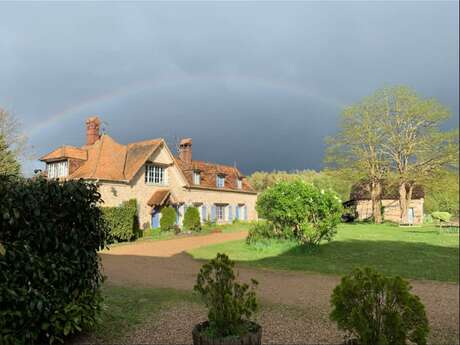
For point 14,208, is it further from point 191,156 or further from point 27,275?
point 191,156

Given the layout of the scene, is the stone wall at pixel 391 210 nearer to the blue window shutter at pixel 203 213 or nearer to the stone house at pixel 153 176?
the stone house at pixel 153 176

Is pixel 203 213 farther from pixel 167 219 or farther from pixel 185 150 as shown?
pixel 167 219

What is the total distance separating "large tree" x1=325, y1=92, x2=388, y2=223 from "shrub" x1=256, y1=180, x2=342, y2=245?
930 inches

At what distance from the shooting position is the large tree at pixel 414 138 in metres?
34.5

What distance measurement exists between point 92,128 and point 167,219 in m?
11.8

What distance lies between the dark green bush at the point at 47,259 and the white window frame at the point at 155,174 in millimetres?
21607

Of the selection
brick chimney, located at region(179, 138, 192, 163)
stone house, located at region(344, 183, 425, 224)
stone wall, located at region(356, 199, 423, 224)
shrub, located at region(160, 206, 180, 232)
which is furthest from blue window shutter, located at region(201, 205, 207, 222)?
stone wall, located at region(356, 199, 423, 224)

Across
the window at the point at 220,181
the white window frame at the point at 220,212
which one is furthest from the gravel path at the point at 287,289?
the window at the point at 220,181

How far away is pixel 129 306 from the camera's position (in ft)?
23.1

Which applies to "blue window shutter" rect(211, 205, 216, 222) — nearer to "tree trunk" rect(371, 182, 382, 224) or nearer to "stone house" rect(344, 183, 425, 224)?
"tree trunk" rect(371, 182, 382, 224)

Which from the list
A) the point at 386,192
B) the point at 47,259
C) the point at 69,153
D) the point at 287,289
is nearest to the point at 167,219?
the point at 69,153

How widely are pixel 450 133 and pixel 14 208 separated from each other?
3916cm

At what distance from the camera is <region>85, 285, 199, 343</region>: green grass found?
5.59 metres

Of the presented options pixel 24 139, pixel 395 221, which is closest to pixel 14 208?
pixel 24 139
